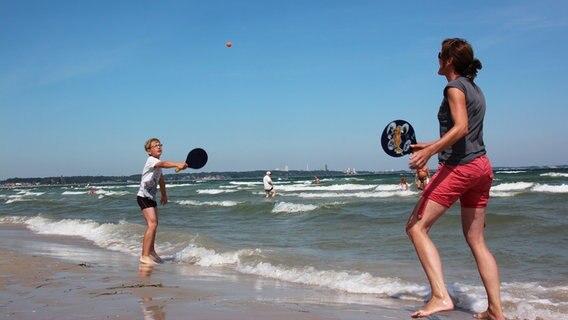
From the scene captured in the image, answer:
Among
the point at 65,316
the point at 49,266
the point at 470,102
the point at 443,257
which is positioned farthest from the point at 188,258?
the point at 470,102

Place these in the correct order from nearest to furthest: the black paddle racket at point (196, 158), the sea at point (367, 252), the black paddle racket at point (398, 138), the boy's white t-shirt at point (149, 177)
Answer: the black paddle racket at point (398, 138) < the sea at point (367, 252) < the black paddle racket at point (196, 158) < the boy's white t-shirt at point (149, 177)

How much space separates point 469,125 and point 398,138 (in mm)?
572

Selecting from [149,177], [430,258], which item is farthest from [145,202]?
[430,258]

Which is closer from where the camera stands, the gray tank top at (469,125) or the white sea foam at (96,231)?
the gray tank top at (469,125)

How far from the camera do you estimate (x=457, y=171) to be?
3.39m

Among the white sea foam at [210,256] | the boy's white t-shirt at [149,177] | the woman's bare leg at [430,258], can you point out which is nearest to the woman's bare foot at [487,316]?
the woman's bare leg at [430,258]

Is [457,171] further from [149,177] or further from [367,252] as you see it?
[367,252]

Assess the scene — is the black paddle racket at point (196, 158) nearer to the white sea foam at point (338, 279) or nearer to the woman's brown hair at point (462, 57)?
the white sea foam at point (338, 279)

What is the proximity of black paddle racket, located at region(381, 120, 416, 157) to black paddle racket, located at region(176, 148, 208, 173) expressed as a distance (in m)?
2.87

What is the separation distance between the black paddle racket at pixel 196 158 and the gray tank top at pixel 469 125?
3413mm

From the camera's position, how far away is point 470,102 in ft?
11.0

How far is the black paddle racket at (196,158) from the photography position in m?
6.24

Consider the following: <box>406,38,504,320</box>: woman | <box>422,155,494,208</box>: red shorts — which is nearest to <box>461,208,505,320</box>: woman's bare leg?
<box>406,38,504,320</box>: woman

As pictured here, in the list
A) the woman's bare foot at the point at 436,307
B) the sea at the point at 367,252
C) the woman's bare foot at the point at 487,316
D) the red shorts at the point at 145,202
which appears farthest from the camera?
the red shorts at the point at 145,202
